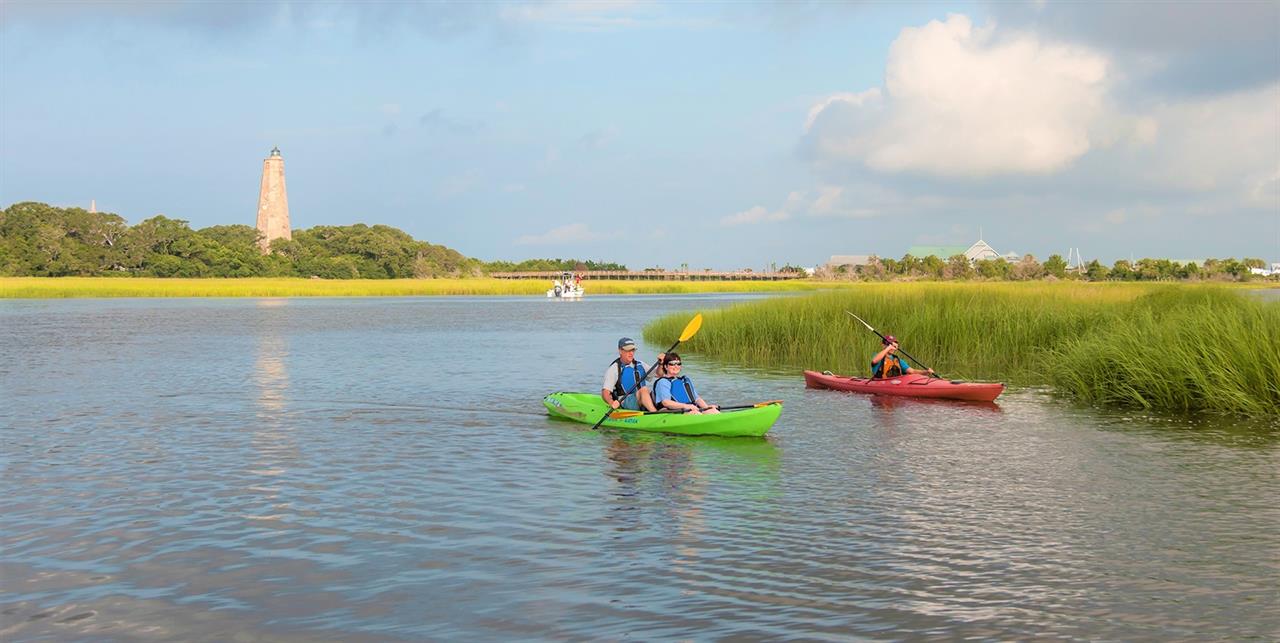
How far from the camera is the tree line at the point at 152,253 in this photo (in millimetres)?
103625

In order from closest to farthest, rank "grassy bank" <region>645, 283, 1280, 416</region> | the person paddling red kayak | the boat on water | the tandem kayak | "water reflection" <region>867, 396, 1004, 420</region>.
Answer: the tandem kayak → "grassy bank" <region>645, 283, 1280, 416</region> → "water reflection" <region>867, 396, 1004, 420</region> → the person paddling red kayak → the boat on water

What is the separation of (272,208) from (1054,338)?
5845 inches

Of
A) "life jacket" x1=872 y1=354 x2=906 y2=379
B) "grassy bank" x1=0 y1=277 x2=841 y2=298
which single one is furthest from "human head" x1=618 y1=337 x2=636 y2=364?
"grassy bank" x1=0 y1=277 x2=841 y2=298

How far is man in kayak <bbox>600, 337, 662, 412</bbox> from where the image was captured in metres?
16.2

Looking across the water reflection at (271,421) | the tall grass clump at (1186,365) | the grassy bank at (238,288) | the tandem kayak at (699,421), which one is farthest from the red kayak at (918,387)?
the grassy bank at (238,288)

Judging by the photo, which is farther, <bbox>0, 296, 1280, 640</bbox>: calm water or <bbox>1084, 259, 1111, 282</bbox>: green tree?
<bbox>1084, 259, 1111, 282</bbox>: green tree

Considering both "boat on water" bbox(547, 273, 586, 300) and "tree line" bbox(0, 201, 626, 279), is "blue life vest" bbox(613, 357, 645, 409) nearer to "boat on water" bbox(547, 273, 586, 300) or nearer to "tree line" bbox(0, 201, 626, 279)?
"boat on water" bbox(547, 273, 586, 300)

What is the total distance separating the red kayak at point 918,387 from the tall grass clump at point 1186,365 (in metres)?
1.72

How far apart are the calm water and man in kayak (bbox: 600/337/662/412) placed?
2.05 feet

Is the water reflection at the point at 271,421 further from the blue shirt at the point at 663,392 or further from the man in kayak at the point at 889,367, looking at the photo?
the man in kayak at the point at 889,367

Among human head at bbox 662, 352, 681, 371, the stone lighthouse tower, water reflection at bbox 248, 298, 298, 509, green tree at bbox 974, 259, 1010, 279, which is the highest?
the stone lighthouse tower

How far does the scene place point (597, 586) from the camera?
815 cm

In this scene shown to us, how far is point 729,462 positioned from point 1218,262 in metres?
114

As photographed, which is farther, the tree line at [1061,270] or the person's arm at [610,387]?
the tree line at [1061,270]
